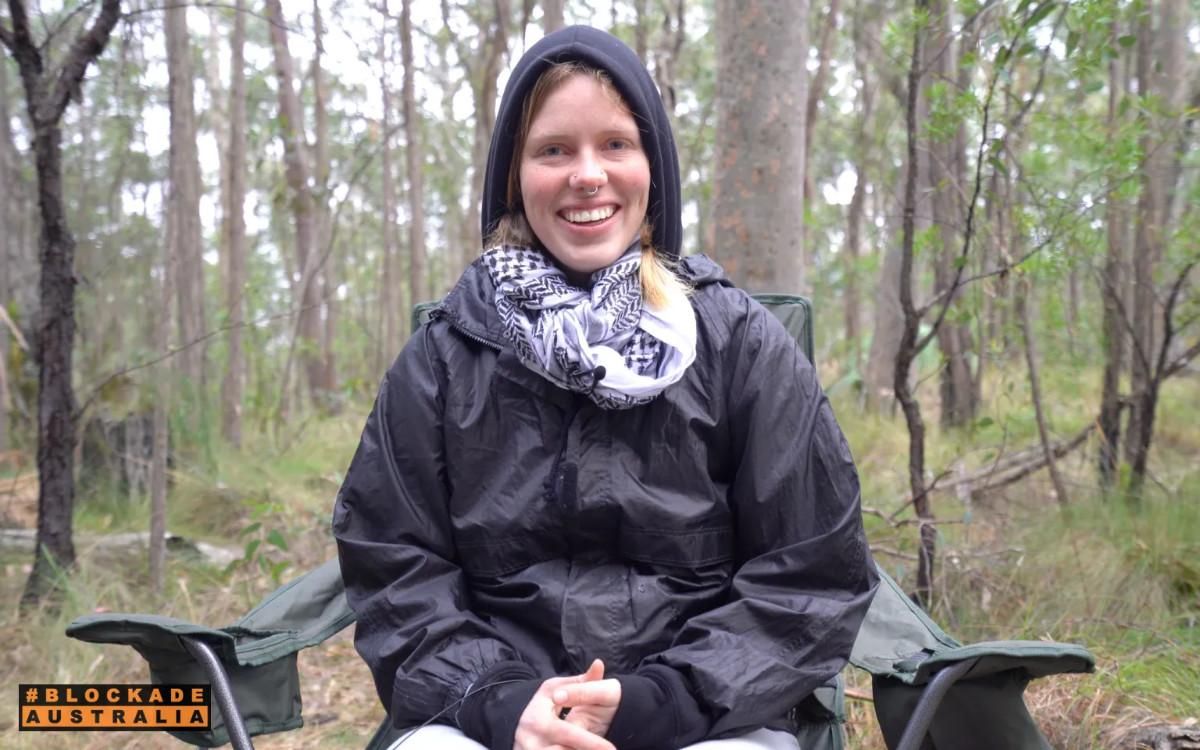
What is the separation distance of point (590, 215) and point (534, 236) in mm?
173

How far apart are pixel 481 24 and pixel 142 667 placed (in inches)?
285

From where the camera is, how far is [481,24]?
8.84 m

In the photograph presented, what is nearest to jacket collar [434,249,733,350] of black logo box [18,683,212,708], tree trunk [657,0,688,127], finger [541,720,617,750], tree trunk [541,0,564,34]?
finger [541,720,617,750]

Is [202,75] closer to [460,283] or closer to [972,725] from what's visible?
[460,283]

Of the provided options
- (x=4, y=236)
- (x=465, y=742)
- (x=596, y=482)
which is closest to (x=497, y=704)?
(x=465, y=742)

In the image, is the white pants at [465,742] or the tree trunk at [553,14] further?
the tree trunk at [553,14]

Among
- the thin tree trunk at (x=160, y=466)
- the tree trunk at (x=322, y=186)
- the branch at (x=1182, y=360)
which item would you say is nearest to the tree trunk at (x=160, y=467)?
the thin tree trunk at (x=160, y=466)

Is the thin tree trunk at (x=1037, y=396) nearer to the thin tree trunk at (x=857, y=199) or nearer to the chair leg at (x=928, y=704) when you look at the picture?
the chair leg at (x=928, y=704)

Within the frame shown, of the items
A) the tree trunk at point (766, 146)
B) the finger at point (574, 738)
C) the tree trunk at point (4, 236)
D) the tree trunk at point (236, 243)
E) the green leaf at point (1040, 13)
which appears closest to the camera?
the finger at point (574, 738)

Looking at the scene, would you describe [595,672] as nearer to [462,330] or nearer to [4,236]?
[462,330]

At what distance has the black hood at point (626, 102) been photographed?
67.9 inches

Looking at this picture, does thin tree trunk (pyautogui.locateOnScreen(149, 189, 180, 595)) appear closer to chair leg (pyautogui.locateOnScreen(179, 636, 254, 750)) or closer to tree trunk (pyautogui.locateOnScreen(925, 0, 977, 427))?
chair leg (pyautogui.locateOnScreen(179, 636, 254, 750))

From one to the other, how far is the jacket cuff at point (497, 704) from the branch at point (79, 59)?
2.33 meters

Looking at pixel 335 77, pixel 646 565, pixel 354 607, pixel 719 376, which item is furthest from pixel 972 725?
pixel 335 77
